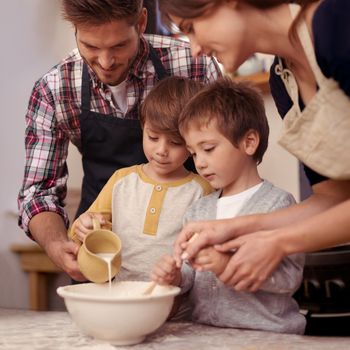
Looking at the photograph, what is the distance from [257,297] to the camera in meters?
1.49

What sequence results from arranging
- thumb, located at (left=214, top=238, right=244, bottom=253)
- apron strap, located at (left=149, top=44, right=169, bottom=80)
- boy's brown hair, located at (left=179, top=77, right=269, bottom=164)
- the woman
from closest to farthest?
the woman, thumb, located at (left=214, top=238, right=244, bottom=253), boy's brown hair, located at (left=179, top=77, right=269, bottom=164), apron strap, located at (left=149, top=44, right=169, bottom=80)

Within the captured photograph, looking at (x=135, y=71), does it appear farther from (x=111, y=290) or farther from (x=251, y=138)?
(x=111, y=290)

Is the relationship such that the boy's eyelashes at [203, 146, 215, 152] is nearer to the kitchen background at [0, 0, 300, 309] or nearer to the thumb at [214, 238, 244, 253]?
Result: the thumb at [214, 238, 244, 253]

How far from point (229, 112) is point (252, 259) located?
408 mm

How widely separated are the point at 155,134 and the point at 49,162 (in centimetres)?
51

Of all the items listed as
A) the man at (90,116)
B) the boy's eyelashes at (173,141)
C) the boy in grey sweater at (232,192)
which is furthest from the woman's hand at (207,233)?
the man at (90,116)

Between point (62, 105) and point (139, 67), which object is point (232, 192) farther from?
point (62, 105)

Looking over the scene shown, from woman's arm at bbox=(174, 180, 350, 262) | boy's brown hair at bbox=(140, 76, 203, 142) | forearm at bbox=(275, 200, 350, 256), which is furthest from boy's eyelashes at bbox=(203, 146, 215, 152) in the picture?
forearm at bbox=(275, 200, 350, 256)

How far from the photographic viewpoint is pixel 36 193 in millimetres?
2047

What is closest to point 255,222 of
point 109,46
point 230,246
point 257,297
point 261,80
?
point 230,246

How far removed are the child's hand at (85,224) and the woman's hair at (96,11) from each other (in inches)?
19.9

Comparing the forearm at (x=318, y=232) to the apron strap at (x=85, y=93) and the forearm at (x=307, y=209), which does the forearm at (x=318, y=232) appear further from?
the apron strap at (x=85, y=93)

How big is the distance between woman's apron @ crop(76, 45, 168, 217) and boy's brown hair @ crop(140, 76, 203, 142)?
0.18m

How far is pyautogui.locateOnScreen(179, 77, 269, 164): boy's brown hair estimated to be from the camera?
1.56 m
